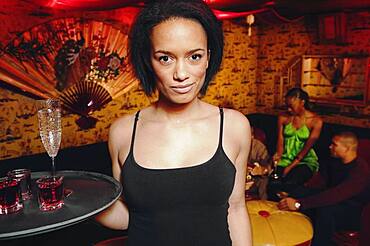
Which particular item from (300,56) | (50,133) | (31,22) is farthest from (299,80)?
(50,133)

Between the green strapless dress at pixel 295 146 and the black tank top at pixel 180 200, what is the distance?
345 centimetres

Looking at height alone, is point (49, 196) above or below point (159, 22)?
below

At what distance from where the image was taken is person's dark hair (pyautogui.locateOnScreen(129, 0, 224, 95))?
3.67ft

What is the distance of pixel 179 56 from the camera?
1.09 m

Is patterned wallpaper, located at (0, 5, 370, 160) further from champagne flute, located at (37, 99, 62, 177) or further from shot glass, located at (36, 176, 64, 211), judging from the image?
shot glass, located at (36, 176, 64, 211)

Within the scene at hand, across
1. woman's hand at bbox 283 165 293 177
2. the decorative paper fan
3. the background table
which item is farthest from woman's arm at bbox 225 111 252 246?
the decorative paper fan

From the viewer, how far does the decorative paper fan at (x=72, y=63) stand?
4.00 metres

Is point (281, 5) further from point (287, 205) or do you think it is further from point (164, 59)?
point (164, 59)

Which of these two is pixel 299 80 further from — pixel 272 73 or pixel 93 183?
pixel 93 183

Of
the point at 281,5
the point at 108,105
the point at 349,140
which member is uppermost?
the point at 281,5

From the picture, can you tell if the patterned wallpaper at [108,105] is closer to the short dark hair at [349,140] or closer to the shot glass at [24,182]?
the short dark hair at [349,140]

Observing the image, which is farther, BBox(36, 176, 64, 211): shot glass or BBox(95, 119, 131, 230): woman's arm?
BBox(95, 119, 131, 230): woman's arm

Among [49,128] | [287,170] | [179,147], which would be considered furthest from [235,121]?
[287,170]

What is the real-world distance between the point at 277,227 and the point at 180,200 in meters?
1.74
